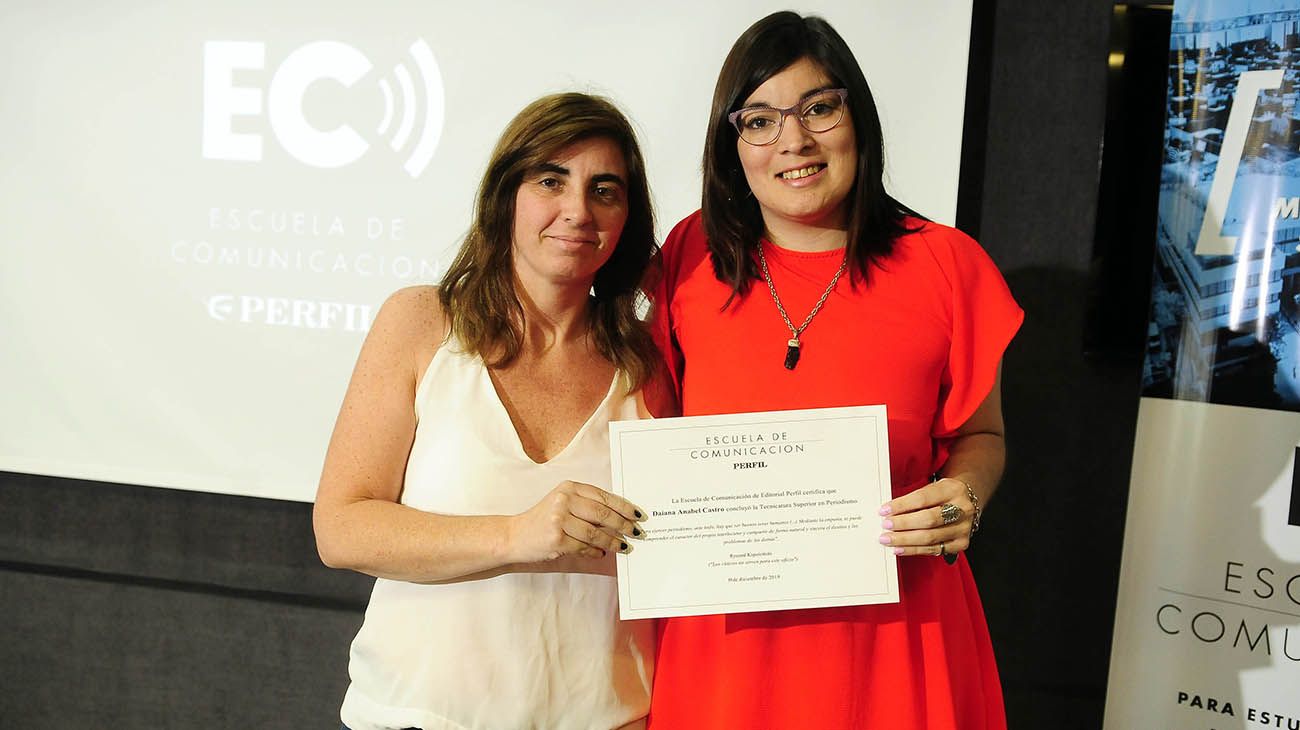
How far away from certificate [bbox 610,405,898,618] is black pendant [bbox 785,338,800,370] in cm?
13

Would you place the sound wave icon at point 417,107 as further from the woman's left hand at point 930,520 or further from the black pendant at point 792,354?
the woman's left hand at point 930,520

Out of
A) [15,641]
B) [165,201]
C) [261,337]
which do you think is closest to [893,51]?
[261,337]

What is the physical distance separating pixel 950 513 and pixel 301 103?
2.14 meters

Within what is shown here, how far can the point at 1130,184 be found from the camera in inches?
94.5

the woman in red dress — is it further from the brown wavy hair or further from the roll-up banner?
the roll-up banner

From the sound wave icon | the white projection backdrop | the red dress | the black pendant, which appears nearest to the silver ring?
the red dress

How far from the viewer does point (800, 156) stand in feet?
4.98

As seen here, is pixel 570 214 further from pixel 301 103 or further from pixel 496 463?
pixel 301 103

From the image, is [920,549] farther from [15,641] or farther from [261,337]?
[15,641]

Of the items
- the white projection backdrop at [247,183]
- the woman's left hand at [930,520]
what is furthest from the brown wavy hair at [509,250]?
the white projection backdrop at [247,183]

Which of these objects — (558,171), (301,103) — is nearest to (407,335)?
(558,171)

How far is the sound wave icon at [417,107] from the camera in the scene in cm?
269

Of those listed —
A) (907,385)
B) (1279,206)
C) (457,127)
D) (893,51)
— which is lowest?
(907,385)

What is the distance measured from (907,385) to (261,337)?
2.00m
